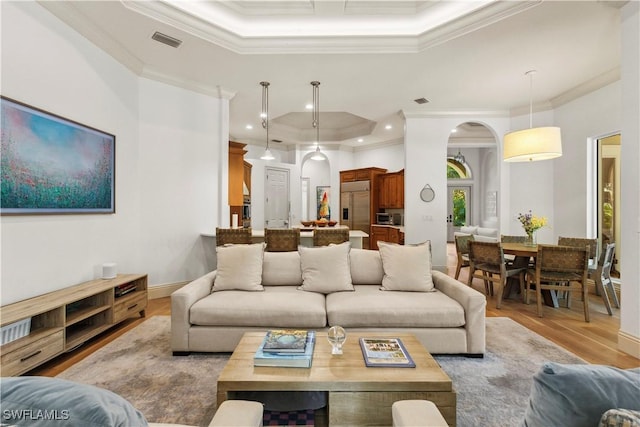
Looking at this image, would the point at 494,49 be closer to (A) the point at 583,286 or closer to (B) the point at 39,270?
(A) the point at 583,286

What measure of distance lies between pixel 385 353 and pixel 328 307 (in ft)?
2.73

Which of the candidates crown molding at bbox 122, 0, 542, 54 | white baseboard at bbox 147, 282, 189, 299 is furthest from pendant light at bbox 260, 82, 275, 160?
white baseboard at bbox 147, 282, 189, 299

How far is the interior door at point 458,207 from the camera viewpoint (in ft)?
37.1

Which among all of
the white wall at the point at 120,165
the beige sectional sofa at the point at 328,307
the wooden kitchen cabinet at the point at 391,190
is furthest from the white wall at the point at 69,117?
the wooden kitchen cabinet at the point at 391,190

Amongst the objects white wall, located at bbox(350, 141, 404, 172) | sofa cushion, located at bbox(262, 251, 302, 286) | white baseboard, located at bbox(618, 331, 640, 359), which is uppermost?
white wall, located at bbox(350, 141, 404, 172)

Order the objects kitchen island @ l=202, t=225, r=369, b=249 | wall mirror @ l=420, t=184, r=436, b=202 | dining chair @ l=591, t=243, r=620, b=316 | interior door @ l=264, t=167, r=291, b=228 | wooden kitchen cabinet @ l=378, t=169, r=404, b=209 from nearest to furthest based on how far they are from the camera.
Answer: dining chair @ l=591, t=243, r=620, b=316 → kitchen island @ l=202, t=225, r=369, b=249 → wall mirror @ l=420, t=184, r=436, b=202 → wooden kitchen cabinet @ l=378, t=169, r=404, b=209 → interior door @ l=264, t=167, r=291, b=228

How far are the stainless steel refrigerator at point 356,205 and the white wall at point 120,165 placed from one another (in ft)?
13.7

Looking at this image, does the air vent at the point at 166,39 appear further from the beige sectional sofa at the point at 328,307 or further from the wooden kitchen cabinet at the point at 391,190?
the wooden kitchen cabinet at the point at 391,190

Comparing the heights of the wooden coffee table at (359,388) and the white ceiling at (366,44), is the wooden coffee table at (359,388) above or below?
below

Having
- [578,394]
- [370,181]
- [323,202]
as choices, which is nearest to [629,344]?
[578,394]

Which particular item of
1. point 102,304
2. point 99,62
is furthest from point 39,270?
point 99,62

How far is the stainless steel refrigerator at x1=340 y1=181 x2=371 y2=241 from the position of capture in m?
8.01

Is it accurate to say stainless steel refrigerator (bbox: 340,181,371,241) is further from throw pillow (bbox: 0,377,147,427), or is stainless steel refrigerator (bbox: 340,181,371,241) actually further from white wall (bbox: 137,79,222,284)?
throw pillow (bbox: 0,377,147,427)

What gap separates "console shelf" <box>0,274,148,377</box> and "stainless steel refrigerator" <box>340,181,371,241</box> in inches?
222
